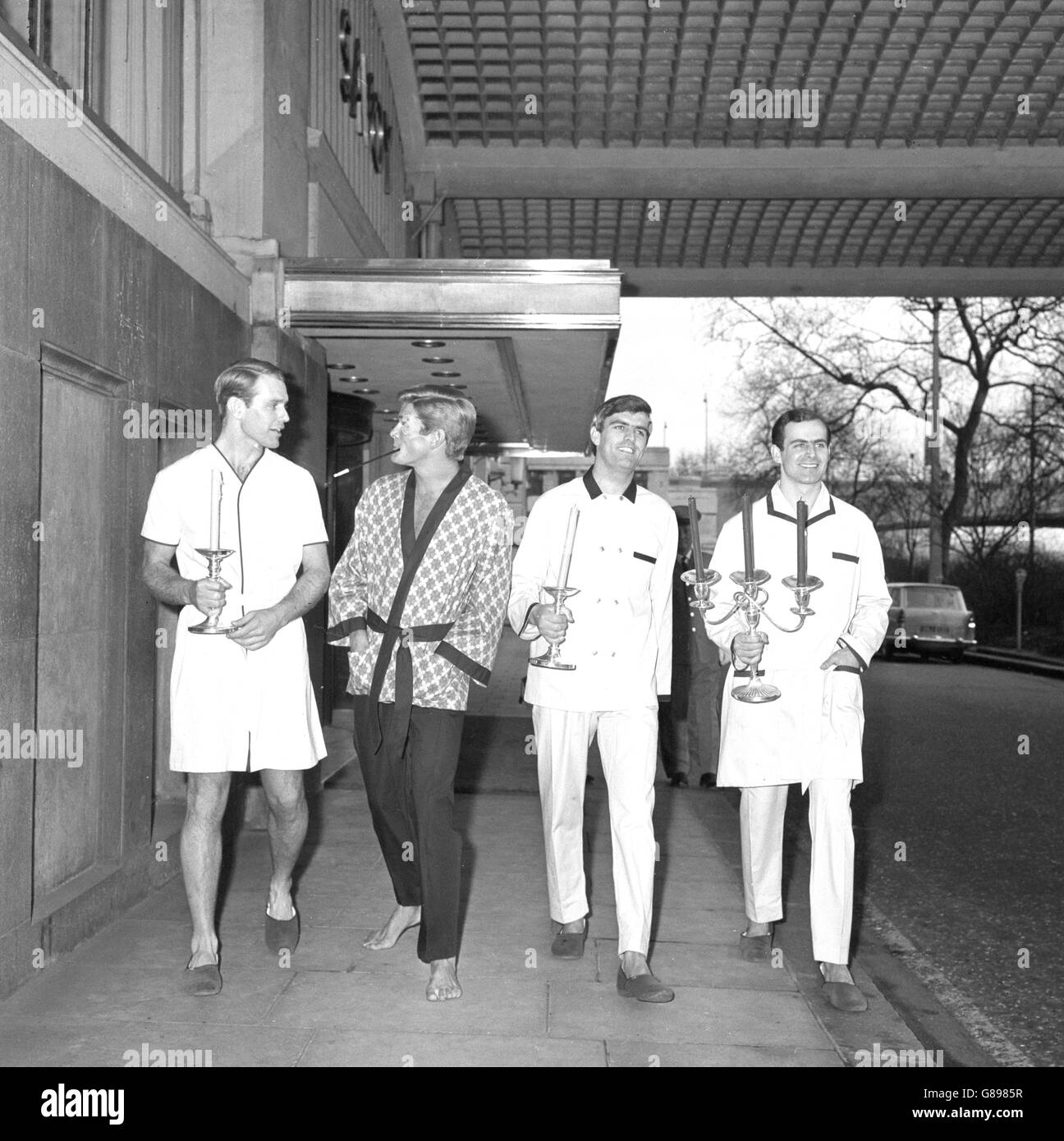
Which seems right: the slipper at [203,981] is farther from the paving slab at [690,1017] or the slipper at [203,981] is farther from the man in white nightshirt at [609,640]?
the man in white nightshirt at [609,640]

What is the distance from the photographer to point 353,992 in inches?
188

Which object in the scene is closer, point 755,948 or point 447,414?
point 447,414

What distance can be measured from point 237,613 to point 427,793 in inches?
35.6

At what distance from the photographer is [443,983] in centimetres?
471

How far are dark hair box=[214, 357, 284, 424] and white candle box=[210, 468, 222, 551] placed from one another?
0.34m

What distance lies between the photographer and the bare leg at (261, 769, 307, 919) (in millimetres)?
5062

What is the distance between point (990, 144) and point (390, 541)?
14.7m

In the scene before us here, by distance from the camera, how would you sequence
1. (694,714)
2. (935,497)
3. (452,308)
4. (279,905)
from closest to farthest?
(279,905) < (452,308) < (694,714) < (935,497)

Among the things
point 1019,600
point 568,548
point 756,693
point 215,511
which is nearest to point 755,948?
point 756,693

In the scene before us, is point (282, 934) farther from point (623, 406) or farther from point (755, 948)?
point (623, 406)

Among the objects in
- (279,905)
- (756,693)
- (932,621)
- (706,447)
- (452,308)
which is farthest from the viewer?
(706,447)

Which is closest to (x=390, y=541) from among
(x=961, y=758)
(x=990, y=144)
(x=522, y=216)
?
(x=961, y=758)

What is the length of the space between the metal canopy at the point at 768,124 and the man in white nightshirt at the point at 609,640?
428 inches

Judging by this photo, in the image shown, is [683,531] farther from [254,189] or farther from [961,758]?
[254,189]
